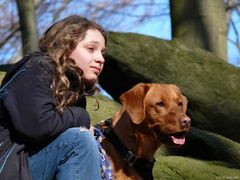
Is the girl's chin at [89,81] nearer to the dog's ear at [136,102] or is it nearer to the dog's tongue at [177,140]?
the dog's ear at [136,102]

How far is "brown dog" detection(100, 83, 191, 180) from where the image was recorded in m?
4.30

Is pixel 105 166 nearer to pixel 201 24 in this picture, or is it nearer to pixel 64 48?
pixel 64 48

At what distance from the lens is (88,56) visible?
3936mm

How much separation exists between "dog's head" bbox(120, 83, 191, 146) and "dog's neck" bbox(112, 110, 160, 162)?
1.9 inches

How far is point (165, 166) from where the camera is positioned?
18.0 feet

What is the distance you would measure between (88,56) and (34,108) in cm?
67

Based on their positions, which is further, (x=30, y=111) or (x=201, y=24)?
(x=201, y=24)

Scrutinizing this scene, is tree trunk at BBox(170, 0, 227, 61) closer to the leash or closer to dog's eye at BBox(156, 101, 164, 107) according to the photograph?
dog's eye at BBox(156, 101, 164, 107)

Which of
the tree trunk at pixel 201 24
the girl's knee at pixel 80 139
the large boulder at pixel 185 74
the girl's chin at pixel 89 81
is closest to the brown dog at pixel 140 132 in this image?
the girl's chin at pixel 89 81

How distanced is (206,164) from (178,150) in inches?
29.6

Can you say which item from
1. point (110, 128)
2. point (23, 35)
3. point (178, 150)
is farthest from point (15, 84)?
point (23, 35)

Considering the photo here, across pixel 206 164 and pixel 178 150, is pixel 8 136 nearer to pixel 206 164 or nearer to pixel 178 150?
pixel 206 164

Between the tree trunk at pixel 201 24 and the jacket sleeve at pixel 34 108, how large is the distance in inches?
235

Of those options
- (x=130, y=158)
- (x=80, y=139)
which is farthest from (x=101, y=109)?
(x=80, y=139)
